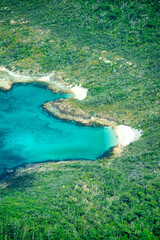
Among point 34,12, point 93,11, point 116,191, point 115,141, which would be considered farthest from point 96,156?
point 34,12

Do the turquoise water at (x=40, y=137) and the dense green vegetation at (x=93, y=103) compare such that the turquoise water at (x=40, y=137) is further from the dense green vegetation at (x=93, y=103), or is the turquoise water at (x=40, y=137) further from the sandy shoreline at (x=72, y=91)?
the dense green vegetation at (x=93, y=103)

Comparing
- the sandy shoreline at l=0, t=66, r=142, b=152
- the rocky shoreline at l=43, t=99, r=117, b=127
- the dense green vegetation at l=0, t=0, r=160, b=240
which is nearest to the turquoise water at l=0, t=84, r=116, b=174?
the rocky shoreline at l=43, t=99, r=117, b=127

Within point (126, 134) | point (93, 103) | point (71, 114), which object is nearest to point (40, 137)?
point (71, 114)

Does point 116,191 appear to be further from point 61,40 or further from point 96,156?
point 61,40

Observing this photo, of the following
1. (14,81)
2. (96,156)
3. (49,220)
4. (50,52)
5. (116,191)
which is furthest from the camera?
(50,52)

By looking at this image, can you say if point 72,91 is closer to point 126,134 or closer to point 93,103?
point 93,103
